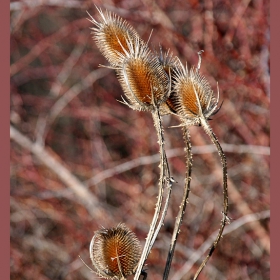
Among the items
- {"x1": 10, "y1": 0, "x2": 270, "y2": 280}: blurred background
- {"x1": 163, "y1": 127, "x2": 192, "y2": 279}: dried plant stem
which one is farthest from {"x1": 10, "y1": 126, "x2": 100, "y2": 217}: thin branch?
{"x1": 163, "y1": 127, "x2": 192, "y2": 279}: dried plant stem

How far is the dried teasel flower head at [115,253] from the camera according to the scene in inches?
43.4

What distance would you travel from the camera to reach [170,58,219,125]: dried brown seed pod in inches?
43.8

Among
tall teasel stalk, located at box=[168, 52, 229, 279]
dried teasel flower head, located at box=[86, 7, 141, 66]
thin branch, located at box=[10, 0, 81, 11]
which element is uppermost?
thin branch, located at box=[10, 0, 81, 11]

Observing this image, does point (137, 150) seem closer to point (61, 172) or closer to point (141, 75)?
point (61, 172)

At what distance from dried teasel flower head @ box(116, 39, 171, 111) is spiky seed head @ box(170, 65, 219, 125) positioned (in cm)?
3

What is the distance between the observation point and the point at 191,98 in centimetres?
111

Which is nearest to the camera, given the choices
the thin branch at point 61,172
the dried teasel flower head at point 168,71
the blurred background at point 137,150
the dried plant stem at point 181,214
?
the dried plant stem at point 181,214

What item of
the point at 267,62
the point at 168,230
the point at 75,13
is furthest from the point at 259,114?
the point at 75,13

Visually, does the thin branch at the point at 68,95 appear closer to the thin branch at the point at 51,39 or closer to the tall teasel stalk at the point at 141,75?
the thin branch at the point at 51,39

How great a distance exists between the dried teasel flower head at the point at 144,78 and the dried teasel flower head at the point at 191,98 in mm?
33

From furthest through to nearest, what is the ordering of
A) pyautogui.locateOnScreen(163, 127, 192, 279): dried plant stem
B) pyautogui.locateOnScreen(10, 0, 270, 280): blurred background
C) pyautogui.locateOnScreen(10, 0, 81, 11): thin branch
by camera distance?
1. pyautogui.locateOnScreen(10, 0, 81, 11): thin branch
2. pyautogui.locateOnScreen(10, 0, 270, 280): blurred background
3. pyautogui.locateOnScreen(163, 127, 192, 279): dried plant stem

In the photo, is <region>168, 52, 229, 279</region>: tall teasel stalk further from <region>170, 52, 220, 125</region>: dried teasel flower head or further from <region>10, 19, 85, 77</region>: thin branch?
<region>10, 19, 85, 77</region>: thin branch

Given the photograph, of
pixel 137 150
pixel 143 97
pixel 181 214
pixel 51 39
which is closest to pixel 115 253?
pixel 181 214

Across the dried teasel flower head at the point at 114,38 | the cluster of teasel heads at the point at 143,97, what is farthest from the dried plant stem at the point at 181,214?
the dried teasel flower head at the point at 114,38
